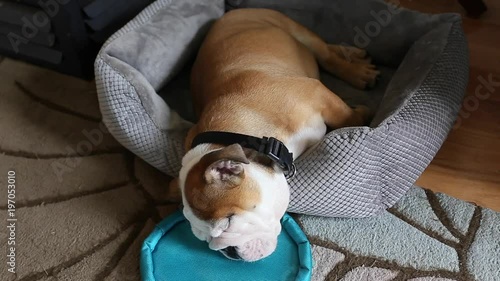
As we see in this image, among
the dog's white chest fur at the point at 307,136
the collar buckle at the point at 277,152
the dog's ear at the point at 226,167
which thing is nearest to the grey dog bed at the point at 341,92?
the dog's white chest fur at the point at 307,136

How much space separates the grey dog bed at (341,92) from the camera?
61.2 inches

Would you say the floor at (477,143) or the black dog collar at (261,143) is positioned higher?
the black dog collar at (261,143)

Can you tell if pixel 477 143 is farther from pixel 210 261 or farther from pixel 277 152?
pixel 210 261

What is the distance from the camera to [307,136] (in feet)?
5.33

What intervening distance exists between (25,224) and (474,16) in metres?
1.82

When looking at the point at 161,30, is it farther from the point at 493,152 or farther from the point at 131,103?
the point at 493,152

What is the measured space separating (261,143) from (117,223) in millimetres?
592

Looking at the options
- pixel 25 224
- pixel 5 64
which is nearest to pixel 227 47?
pixel 25 224

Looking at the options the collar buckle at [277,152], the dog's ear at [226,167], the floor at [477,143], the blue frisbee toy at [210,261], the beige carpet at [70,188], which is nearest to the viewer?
the dog's ear at [226,167]

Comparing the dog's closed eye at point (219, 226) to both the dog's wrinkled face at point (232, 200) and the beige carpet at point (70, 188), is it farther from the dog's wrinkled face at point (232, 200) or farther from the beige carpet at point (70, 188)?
the beige carpet at point (70, 188)

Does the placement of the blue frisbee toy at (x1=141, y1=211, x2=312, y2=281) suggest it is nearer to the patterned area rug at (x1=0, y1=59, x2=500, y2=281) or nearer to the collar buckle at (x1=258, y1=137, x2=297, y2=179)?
the patterned area rug at (x1=0, y1=59, x2=500, y2=281)

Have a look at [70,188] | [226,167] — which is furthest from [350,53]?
[70,188]

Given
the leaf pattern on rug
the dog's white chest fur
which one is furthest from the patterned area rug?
the dog's white chest fur

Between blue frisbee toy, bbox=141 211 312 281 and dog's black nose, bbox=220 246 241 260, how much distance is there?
8cm
